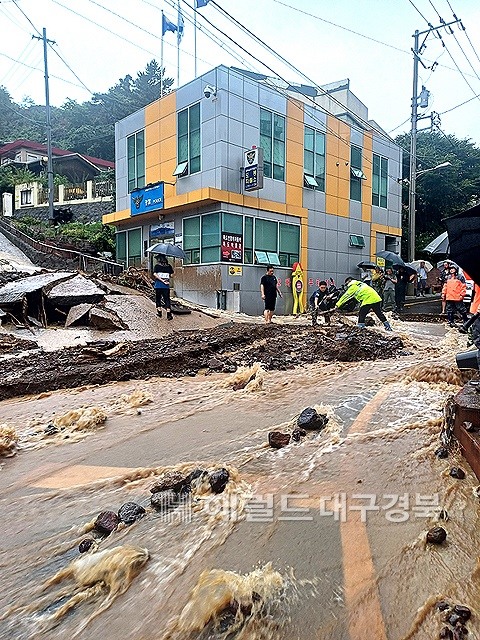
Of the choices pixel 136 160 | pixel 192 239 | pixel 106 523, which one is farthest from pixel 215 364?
pixel 136 160

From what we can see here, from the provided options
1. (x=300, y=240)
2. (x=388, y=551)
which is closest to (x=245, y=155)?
(x=300, y=240)

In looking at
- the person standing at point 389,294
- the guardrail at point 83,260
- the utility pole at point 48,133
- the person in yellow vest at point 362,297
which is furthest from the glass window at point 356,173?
the utility pole at point 48,133

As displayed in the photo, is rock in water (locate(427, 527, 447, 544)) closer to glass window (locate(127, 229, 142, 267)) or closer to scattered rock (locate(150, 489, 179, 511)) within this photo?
scattered rock (locate(150, 489, 179, 511))

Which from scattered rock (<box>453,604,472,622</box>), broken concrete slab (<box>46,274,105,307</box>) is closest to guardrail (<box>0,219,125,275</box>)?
broken concrete slab (<box>46,274,105,307</box>)

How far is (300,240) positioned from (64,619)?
1874 cm

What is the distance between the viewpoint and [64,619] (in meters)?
1.89

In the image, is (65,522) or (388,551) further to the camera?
(65,522)

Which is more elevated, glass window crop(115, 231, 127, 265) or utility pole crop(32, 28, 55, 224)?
utility pole crop(32, 28, 55, 224)

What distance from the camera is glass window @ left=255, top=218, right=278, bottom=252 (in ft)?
60.0

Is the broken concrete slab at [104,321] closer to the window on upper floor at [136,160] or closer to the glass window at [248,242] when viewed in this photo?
the glass window at [248,242]

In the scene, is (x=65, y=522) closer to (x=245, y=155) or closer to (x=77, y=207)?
(x=245, y=155)

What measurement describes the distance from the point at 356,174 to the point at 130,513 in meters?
22.0

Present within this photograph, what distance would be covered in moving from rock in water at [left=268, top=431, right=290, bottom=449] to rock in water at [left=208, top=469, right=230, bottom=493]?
2.37 ft

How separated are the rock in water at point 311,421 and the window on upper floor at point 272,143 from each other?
15.7 meters
